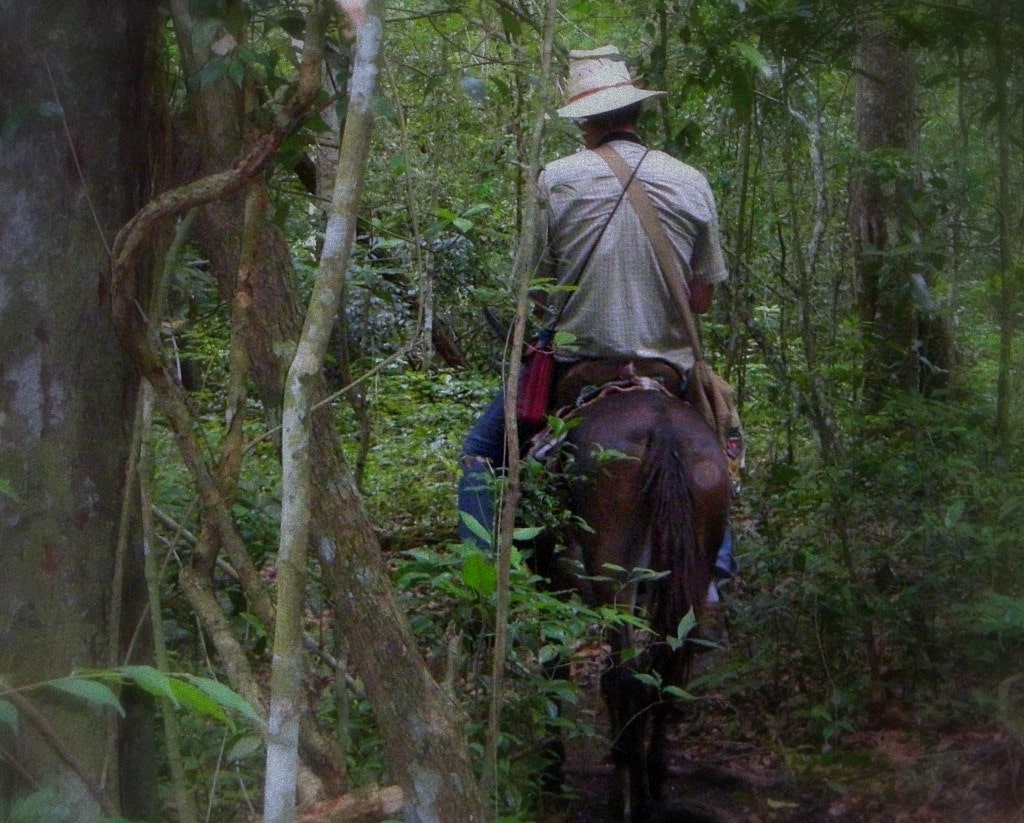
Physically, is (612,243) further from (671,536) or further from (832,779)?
(832,779)

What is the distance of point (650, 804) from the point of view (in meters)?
4.73

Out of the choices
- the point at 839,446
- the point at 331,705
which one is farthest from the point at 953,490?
the point at 331,705

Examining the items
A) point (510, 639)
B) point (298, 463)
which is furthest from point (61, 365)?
point (510, 639)

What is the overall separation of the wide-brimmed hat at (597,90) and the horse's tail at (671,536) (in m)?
1.27

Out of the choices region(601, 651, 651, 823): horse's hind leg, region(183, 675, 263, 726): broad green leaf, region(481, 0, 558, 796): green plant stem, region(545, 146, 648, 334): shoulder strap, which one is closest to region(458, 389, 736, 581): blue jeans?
region(545, 146, 648, 334): shoulder strap

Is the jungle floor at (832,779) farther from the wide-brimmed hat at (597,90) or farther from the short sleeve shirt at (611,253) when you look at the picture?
the wide-brimmed hat at (597,90)

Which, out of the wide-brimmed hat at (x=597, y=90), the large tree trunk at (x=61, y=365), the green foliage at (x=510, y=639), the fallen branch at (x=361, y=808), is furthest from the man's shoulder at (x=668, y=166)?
the fallen branch at (x=361, y=808)

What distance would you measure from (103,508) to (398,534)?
409cm

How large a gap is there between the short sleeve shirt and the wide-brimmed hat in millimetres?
160

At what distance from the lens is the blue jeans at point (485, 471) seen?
476 centimetres

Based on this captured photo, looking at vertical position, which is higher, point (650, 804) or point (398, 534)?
point (398, 534)

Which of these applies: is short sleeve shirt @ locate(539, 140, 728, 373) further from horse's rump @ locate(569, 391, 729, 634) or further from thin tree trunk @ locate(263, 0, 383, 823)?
thin tree trunk @ locate(263, 0, 383, 823)

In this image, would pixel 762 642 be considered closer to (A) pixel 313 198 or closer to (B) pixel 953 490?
(B) pixel 953 490

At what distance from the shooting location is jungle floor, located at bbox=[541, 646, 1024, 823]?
456cm
